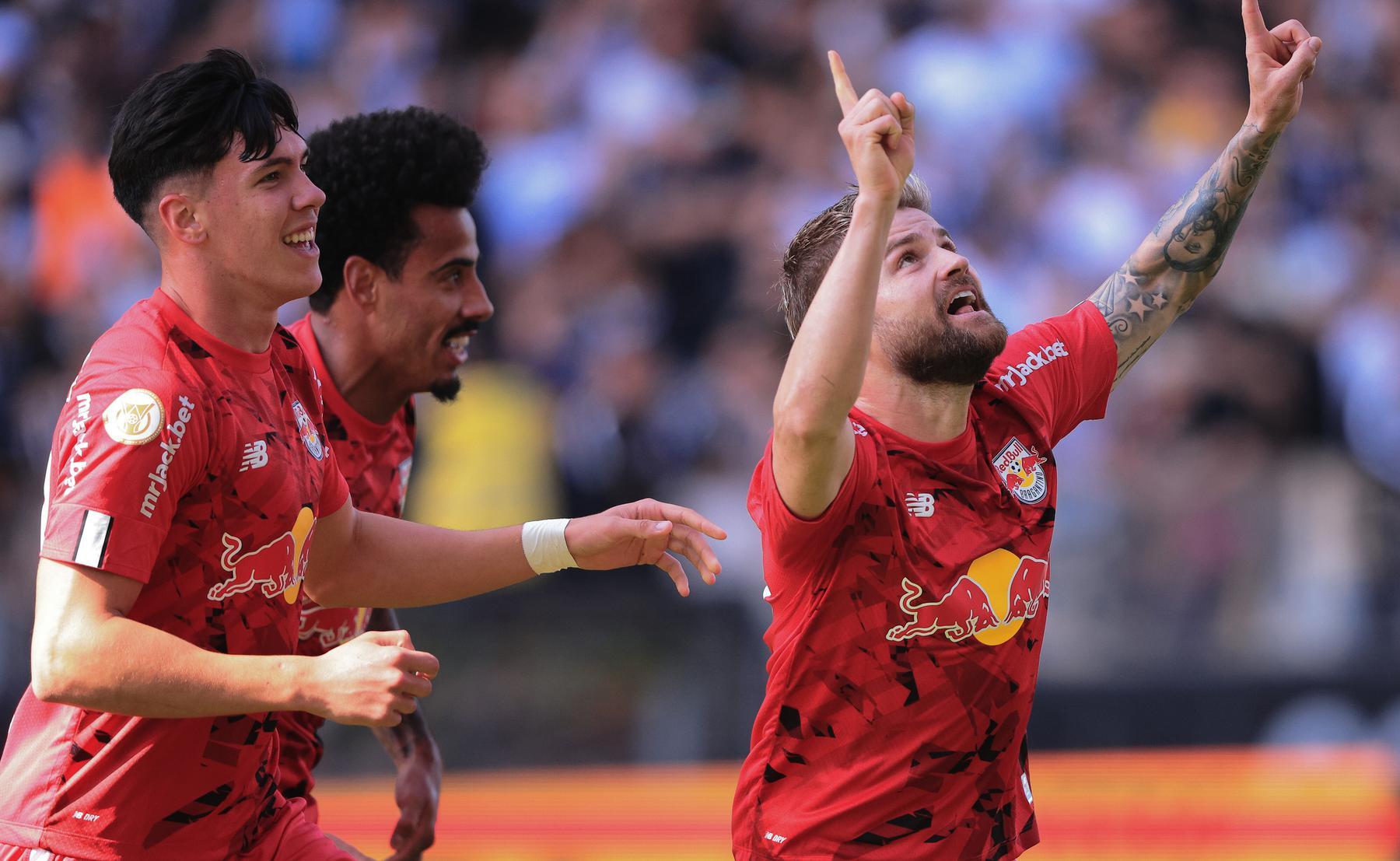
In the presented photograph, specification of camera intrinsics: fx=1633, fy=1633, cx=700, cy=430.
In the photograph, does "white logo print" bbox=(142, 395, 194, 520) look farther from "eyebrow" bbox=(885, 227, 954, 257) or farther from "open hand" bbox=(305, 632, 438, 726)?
"eyebrow" bbox=(885, 227, 954, 257)

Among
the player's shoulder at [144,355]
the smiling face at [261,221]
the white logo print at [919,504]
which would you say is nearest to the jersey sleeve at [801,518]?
the white logo print at [919,504]

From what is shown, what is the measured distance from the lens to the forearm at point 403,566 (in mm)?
4285

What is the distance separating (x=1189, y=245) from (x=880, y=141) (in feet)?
5.19

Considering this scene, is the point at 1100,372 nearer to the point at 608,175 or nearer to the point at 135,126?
the point at 135,126

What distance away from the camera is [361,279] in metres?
5.13

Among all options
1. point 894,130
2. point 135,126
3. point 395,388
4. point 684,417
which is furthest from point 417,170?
point 684,417

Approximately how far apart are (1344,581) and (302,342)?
5.70 meters

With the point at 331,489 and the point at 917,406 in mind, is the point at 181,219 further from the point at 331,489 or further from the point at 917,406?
the point at 917,406

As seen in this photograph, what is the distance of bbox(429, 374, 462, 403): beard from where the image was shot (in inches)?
204

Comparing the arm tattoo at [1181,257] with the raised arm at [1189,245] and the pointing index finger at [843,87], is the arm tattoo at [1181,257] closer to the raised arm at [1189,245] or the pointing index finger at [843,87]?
the raised arm at [1189,245]

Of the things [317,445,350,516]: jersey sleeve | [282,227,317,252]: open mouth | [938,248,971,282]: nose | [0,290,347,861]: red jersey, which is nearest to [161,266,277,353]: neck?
[0,290,347,861]: red jersey

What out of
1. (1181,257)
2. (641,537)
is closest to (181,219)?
(641,537)

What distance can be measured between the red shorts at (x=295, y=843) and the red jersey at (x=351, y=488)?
28 cm

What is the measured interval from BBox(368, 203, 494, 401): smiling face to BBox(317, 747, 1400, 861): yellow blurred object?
12.1 feet
